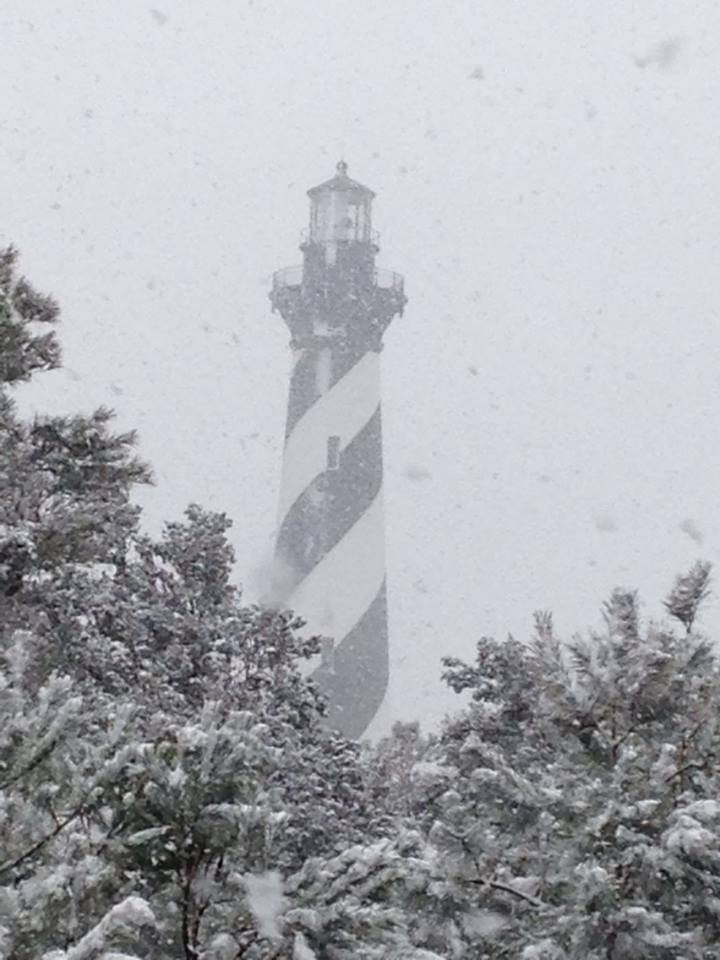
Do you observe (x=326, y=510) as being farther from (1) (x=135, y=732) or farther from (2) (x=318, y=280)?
(1) (x=135, y=732)

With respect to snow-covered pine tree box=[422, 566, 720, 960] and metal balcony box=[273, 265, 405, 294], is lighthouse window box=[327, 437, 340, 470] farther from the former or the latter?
snow-covered pine tree box=[422, 566, 720, 960]

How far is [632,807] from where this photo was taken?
5344 millimetres

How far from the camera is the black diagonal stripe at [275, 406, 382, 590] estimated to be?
120 feet

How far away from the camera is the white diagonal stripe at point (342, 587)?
3562cm

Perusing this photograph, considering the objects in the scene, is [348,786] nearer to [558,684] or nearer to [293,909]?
[558,684]

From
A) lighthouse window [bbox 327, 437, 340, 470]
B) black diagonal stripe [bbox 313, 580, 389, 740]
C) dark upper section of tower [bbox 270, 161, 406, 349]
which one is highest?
dark upper section of tower [bbox 270, 161, 406, 349]

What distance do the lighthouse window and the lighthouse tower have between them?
0.03 m

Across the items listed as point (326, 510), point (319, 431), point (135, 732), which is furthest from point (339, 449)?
point (135, 732)

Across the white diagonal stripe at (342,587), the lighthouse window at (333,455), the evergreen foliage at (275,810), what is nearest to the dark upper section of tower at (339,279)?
the lighthouse window at (333,455)

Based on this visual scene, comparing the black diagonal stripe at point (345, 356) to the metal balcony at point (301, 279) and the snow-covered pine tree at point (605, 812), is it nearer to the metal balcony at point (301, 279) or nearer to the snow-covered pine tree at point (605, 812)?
the metal balcony at point (301, 279)

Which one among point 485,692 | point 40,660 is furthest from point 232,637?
point 40,660

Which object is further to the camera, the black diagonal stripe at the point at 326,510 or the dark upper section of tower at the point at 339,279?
the dark upper section of tower at the point at 339,279

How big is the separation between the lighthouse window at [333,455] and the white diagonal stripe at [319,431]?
116mm

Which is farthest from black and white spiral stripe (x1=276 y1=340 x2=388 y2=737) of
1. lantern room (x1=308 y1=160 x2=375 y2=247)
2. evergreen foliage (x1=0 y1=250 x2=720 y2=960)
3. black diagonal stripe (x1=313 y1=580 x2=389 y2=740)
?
evergreen foliage (x1=0 y1=250 x2=720 y2=960)
